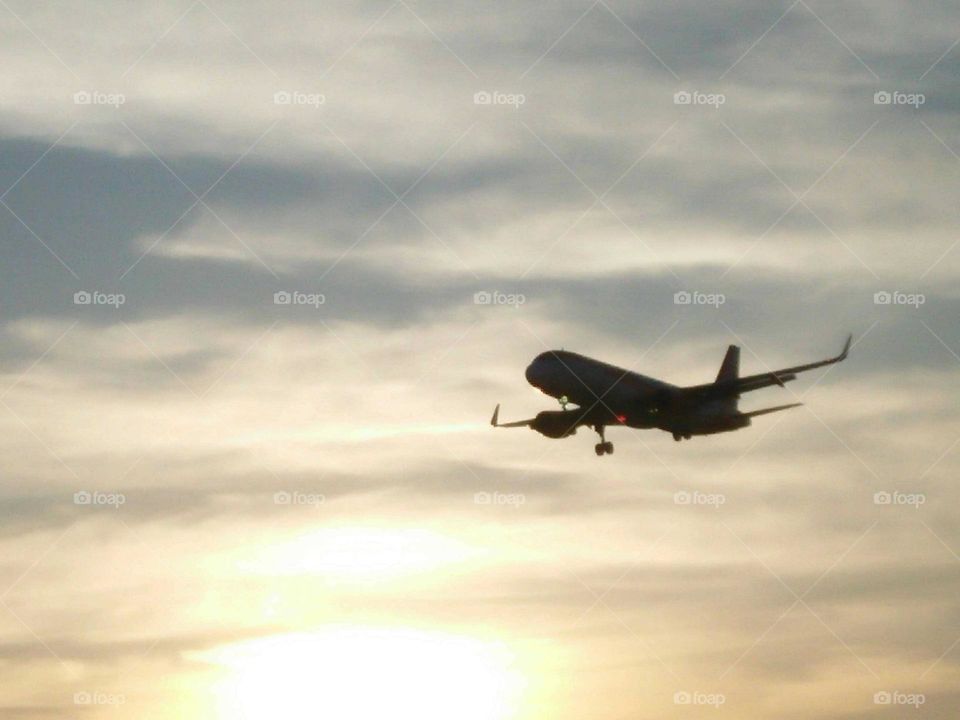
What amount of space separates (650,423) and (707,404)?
5659 millimetres

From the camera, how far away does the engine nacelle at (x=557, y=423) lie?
122750 millimetres

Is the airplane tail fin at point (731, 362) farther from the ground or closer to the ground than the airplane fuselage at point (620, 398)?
farther from the ground

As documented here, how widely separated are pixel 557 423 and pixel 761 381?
1641cm

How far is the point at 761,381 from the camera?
122 meters

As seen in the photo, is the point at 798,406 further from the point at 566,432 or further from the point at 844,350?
the point at 566,432

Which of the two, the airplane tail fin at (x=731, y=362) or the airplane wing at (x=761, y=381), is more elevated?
the airplane tail fin at (x=731, y=362)

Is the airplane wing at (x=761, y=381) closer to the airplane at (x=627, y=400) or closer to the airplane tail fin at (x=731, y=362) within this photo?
the airplane at (x=627, y=400)

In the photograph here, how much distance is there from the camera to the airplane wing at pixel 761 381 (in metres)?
115

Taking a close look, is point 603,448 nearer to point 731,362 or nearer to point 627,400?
point 627,400

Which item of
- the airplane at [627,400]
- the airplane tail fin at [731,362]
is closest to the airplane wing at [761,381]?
the airplane at [627,400]

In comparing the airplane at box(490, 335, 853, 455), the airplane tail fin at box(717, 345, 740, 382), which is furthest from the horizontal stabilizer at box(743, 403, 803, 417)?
the airplane tail fin at box(717, 345, 740, 382)

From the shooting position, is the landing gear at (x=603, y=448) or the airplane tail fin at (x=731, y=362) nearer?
the landing gear at (x=603, y=448)

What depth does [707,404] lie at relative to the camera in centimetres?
12588

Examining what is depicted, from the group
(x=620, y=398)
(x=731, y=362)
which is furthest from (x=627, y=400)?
(x=731, y=362)
